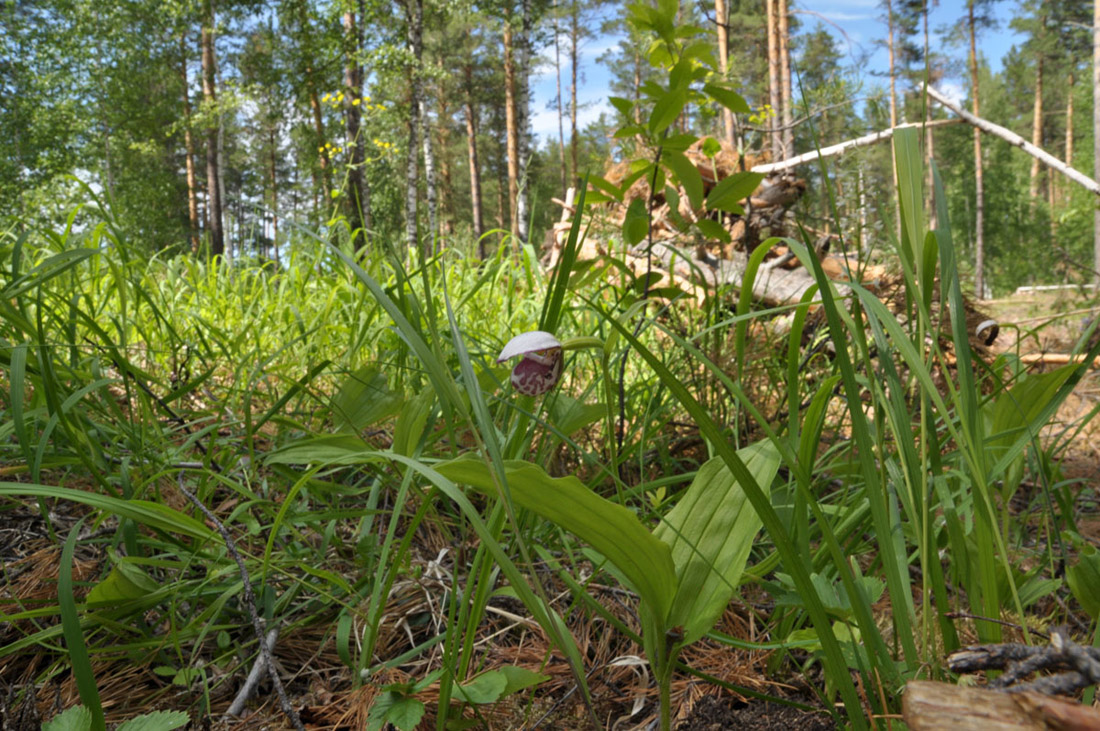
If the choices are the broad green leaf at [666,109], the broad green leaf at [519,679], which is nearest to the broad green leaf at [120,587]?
the broad green leaf at [519,679]

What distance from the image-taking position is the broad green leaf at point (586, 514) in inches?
18.2

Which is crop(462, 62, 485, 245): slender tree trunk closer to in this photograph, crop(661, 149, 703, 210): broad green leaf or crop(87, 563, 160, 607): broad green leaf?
crop(661, 149, 703, 210): broad green leaf

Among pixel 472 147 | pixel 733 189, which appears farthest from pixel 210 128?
pixel 733 189

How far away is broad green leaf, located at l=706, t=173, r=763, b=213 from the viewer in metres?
1.21

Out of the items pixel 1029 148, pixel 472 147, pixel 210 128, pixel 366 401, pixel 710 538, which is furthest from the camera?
pixel 472 147

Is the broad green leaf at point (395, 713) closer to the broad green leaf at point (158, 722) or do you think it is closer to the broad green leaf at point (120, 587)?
the broad green leaf at point (158, 722)

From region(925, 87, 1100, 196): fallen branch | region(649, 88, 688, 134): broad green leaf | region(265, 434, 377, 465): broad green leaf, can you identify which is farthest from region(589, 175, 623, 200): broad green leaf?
region(925, 87, 1100, 196): fallen branch

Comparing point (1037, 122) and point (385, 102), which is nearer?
point (385, 102)

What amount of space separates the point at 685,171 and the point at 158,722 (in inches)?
44.7

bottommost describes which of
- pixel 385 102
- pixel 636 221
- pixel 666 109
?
pixel 636 221

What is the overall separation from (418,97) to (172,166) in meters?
18.0

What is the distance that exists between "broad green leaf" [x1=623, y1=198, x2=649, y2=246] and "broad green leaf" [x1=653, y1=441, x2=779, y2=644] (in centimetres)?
67

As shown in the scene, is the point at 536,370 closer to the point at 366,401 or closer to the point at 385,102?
the point at 366,401

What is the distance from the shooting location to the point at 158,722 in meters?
0.55
